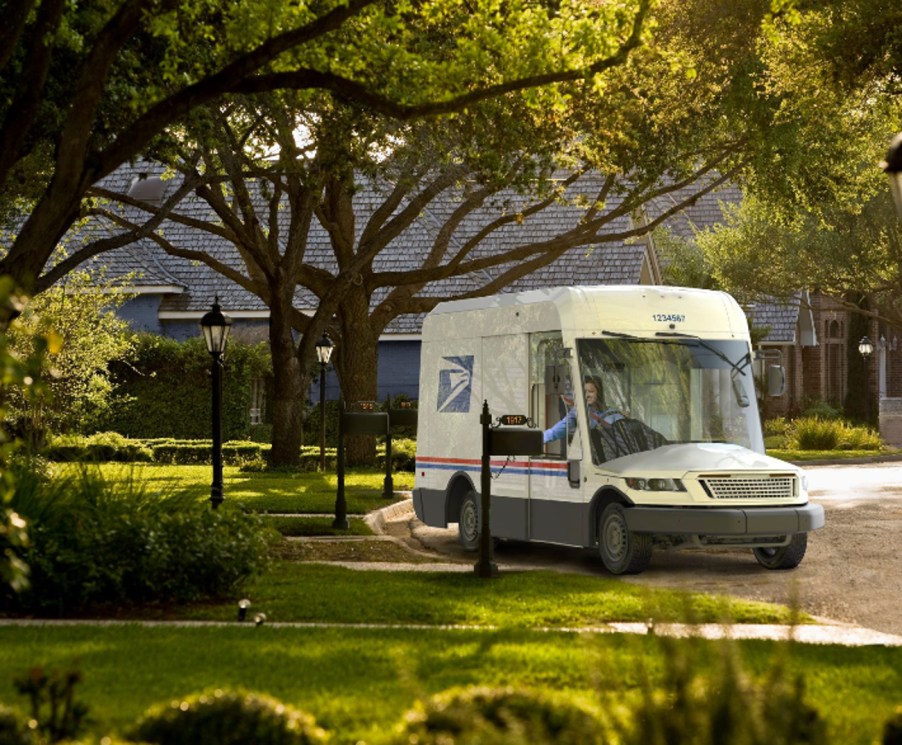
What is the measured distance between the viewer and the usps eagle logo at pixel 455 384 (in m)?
19.6

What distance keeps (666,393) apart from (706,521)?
1797 mm

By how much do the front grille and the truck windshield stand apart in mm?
948

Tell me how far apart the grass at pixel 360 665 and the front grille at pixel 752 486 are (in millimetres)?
5948

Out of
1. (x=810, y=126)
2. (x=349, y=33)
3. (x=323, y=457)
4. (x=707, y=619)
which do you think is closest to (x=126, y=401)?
(x=323, y=457)

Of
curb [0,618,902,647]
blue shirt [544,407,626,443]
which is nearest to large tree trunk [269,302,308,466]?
blue shirt [544,407,626,443]

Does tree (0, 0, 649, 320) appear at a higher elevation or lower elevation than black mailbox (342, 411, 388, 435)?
higher

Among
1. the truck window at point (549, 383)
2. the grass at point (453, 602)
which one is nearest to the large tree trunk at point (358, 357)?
the truck window at point (549, 383)

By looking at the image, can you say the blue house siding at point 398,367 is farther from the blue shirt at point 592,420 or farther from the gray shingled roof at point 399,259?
the blue shirt at point 592,420

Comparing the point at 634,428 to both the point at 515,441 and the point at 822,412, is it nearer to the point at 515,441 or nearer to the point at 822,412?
the point at 515,441

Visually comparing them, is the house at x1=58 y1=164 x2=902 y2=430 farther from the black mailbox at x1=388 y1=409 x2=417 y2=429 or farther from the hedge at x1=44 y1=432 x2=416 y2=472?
the black mailbox at x1=388 y1=409 x2=417 y2=429

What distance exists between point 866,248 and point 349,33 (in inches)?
1495

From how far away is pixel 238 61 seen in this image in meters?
14.8

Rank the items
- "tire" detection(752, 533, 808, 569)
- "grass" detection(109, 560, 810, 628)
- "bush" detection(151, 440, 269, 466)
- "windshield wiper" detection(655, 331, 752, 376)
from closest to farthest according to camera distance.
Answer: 1. "grass" detection(109, 560, 810, 628)
2. "tire" detection(752, 533, 808, 569)
3. "windshield wiper" detection(655, 331, 752, 376)
4. "bush" detection(151, 440, 269, 466)

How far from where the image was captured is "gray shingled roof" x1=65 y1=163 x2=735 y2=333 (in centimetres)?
4503
